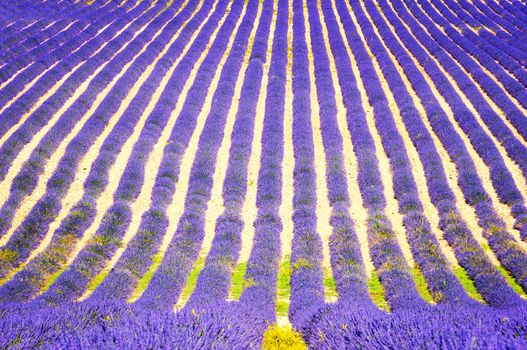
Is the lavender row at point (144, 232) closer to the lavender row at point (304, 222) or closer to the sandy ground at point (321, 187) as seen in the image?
the lavender row at point (304, 222)

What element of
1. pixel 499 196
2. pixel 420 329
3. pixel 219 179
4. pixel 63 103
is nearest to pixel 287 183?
pixel 219 179

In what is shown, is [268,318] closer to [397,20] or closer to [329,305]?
[329,305]

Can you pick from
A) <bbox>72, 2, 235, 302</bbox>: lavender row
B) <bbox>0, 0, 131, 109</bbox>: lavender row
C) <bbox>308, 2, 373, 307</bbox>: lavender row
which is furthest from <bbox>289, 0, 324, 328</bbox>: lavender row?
<bbox>0, 0, 131, 109</bbox>: lavender row

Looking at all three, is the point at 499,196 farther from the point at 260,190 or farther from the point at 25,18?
the point at 25,18

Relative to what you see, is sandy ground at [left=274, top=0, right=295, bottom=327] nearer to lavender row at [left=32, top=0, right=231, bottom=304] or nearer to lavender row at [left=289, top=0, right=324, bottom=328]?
lavender row at [left=289, top=0, right=324, bottom=328]

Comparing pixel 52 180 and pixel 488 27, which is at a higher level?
pixel 52 180

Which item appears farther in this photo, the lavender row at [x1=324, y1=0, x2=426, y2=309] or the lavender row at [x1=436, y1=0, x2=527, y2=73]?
the lavender row at [x1=436, y1=0, x2=527, y2=73]
